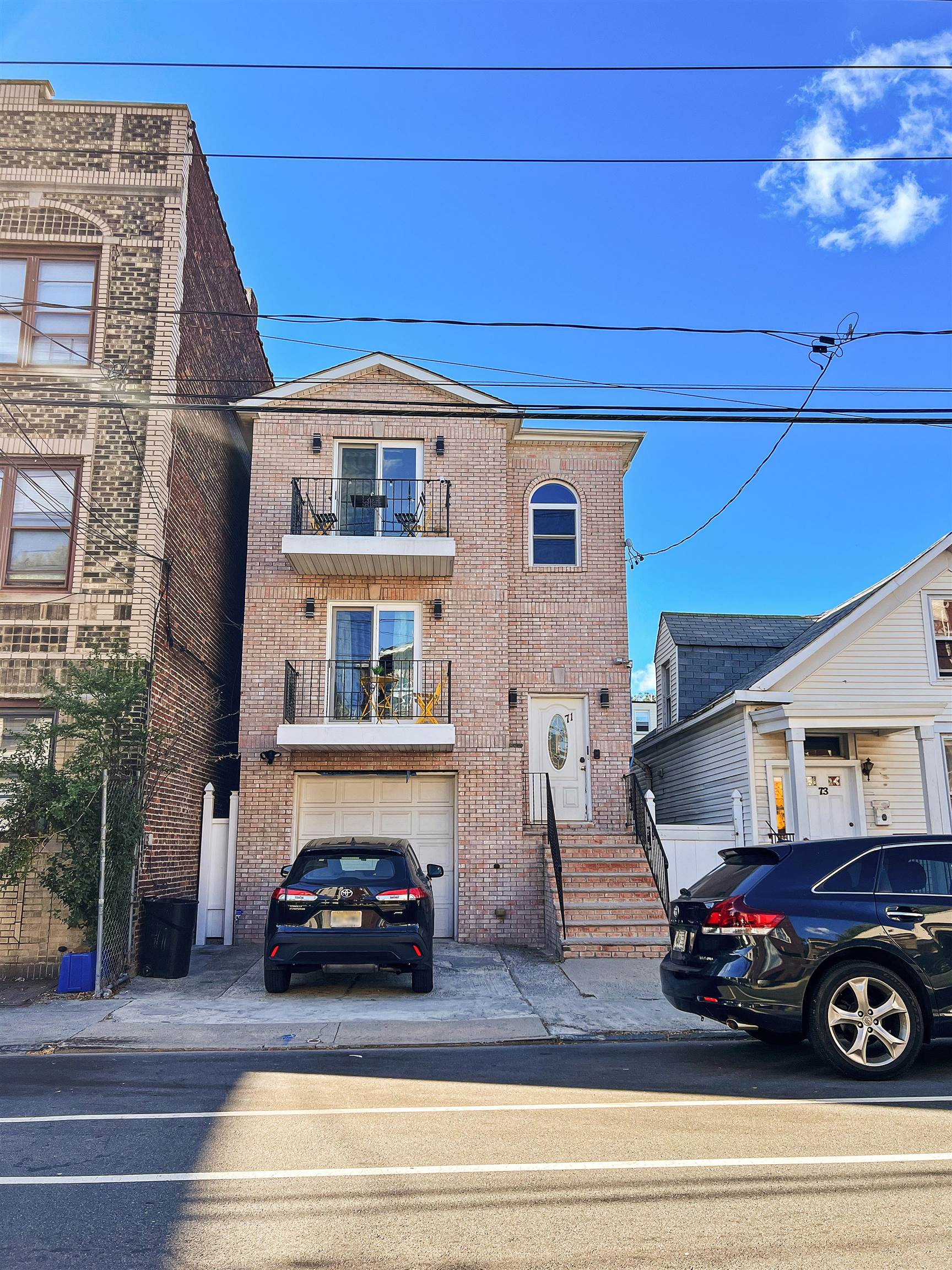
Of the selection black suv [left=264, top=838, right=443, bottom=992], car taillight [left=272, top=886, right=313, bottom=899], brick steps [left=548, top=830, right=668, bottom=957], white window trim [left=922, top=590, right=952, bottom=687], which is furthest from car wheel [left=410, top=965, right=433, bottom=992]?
white window trim [left=922, top=590, right=952, bottom=687]

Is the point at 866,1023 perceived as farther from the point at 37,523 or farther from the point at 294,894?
the point at 37,523

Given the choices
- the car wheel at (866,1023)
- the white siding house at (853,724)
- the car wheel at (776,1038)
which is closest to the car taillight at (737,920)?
the car wheel at (866,1023)

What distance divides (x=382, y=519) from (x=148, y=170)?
5687 millimetres

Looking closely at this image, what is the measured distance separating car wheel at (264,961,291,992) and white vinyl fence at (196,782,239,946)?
3602 mm

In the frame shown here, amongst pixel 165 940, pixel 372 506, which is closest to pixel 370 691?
pixel 372 506

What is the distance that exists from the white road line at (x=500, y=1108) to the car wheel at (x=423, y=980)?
13.5 ft

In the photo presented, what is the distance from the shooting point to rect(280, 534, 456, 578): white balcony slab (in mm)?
14180

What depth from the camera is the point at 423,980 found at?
10.1 metres

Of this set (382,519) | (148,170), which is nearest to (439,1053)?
(382,519)

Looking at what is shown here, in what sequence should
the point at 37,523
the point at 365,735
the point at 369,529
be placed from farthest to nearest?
the point at 369,529 < the point at 365,735 < the point at 37,523

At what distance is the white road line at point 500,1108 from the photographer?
5578 mm

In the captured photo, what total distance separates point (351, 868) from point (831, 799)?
876 cm

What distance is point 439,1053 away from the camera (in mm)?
7809

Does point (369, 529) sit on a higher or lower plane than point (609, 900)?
higher
